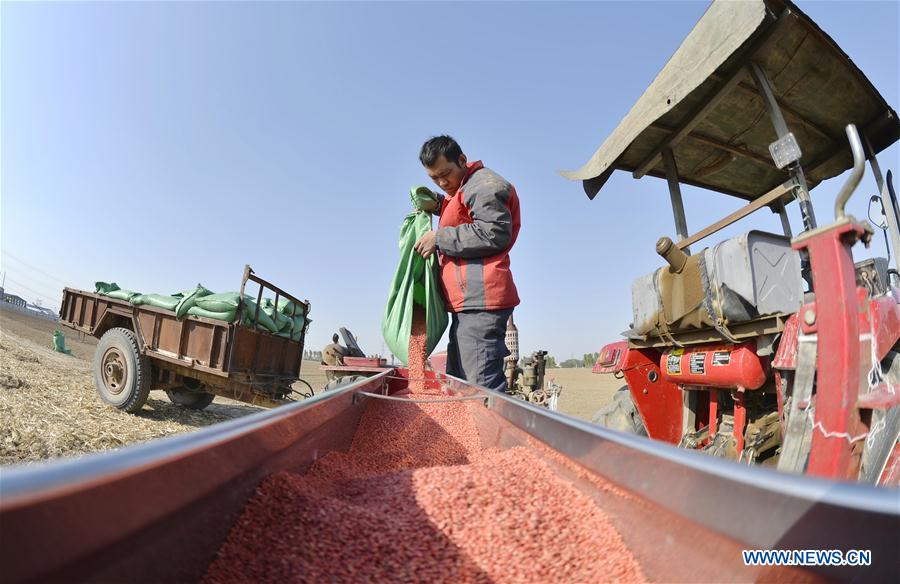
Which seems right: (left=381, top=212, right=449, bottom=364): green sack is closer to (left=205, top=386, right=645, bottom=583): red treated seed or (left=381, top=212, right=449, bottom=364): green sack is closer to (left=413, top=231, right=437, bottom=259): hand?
(left=413, top=231, right=437, bottom=259): hand

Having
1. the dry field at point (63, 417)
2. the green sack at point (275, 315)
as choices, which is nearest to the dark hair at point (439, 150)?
the dry field at point (63, 417)

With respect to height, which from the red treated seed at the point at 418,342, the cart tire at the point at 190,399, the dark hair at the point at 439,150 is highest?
the dark hair at the point at 439,150

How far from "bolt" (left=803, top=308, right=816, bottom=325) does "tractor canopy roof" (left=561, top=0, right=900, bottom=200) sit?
4.19 ft

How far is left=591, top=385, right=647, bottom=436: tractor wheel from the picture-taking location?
343cm

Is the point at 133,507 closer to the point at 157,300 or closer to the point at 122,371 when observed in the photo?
the point at 157,300

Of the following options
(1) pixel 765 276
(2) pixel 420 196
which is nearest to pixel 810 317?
(1) pixel 765 276

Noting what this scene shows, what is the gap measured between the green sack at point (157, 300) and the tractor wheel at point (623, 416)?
19.3 feet

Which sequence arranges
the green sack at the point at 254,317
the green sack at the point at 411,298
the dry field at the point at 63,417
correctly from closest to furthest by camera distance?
1. the green sack at the point at 411,298
2. the dry field at the point at 63,417
3. the green sack at the point at 254,317

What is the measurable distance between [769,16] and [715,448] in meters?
2.19

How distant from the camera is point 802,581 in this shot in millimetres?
560

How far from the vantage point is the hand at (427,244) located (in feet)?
9.60

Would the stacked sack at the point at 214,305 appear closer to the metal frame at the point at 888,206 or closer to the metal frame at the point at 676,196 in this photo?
the metal frame at the point at 676,196

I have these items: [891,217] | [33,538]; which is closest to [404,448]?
[33,538]

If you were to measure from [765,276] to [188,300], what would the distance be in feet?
21.6
